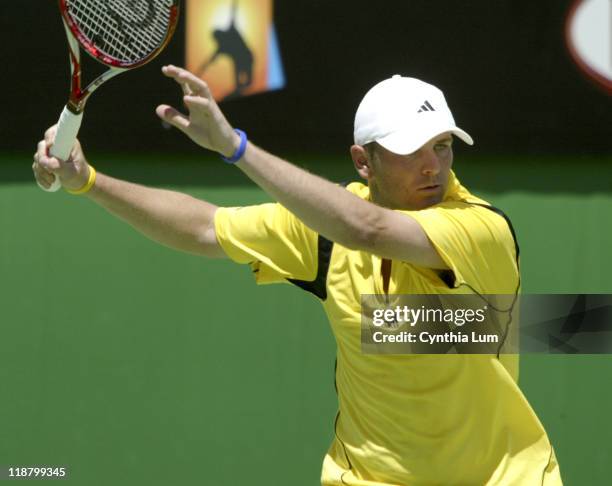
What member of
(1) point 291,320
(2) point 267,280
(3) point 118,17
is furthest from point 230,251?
(1) point 291,320

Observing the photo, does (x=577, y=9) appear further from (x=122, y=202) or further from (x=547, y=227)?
(x=122, y=202)

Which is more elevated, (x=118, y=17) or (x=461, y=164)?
(x=118, y=17)

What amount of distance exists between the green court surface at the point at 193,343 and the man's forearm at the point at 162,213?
1.56 meters

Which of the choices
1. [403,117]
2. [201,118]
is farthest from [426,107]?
[201,118]

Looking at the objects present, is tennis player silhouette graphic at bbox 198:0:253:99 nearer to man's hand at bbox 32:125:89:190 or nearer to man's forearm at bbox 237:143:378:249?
man's hand at bbox 32:125:89:190

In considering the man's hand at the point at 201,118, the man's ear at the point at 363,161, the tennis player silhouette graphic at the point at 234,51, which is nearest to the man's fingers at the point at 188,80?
the man's hand at the point at 201,118

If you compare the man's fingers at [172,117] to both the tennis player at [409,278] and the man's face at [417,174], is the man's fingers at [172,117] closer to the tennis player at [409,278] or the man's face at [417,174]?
the tennis player at [409,278]

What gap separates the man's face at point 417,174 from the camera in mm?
3564

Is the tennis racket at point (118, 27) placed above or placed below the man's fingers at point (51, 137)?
above

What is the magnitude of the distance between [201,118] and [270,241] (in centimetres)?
75

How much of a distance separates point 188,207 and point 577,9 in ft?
7.31

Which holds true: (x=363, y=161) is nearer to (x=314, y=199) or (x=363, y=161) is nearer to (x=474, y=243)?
(x=474, y=243)

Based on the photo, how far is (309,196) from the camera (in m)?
3.14

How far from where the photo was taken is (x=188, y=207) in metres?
3.85
